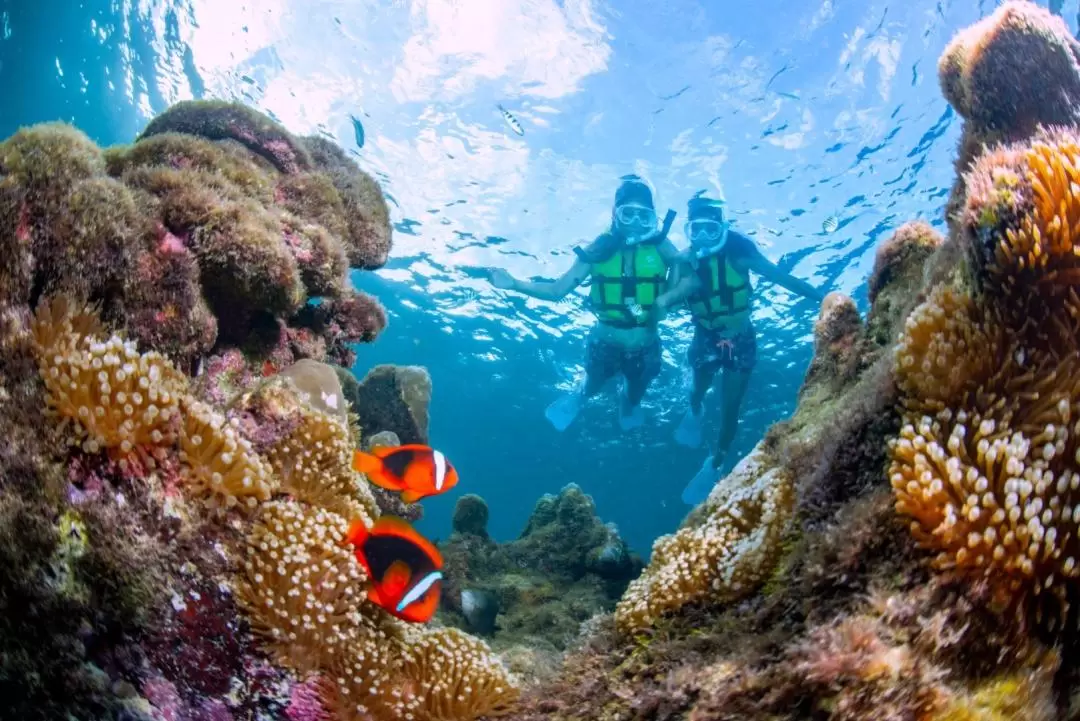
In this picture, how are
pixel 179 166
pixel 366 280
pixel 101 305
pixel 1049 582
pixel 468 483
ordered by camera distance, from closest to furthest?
pixel 1049 582
pixel 101 305
pixel 179 166
pixel 366 280
pixel 468 483

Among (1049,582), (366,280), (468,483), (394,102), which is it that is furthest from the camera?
(468,483)

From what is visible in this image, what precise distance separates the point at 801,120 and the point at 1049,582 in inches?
550

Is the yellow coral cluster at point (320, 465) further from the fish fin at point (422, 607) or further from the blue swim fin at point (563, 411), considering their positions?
→ the blue swim fin at point (563, 411)

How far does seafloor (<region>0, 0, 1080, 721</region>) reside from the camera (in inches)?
64.1

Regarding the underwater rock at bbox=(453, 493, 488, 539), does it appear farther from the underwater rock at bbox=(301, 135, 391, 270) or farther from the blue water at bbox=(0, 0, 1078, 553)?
the blue water at bbox=(0, 0, 1078, 553)

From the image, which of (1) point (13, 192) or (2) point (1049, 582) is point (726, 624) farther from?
(1) point (13, 192)

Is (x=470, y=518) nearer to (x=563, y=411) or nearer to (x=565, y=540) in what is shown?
(x=565, y=540)

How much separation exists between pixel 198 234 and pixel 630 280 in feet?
37.3

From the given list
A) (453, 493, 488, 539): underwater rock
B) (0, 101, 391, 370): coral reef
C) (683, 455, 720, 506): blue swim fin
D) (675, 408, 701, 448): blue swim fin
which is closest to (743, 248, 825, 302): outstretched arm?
(675, 408, 701, 448): blue swim fin

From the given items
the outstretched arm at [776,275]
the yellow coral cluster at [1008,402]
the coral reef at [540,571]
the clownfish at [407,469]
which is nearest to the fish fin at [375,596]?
the clownfish at [407,469]

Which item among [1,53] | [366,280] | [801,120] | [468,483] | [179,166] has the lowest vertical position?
[179,166]

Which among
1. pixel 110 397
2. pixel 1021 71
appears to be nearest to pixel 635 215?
pixel 1021 71

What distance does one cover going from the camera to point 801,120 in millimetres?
13203

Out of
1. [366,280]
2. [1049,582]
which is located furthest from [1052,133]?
[366,280]
